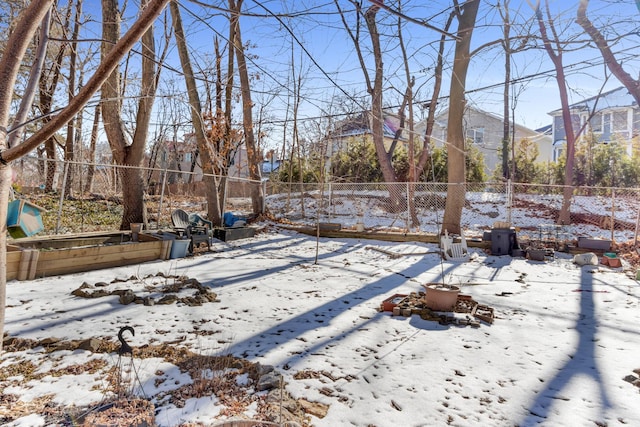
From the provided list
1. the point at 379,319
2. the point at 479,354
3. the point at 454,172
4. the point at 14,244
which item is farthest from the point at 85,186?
the point at 479,354

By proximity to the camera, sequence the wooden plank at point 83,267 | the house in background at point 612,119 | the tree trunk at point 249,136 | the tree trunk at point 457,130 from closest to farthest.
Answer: the wooden plank at point 83,267 → the tree trunk at point 457,130 → the tree trunk at point 249,136 → the house in background at point 612,119

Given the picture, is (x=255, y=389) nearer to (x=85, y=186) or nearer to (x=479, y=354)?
(x=479, y=354)

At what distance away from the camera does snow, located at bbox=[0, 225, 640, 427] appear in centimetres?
225

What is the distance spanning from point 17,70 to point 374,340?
3.22m

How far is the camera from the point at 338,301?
4.65 metres

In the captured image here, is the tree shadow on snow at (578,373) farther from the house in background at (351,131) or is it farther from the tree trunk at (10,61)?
the house in background at (351,131)

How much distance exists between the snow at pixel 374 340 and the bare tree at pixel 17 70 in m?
1.39

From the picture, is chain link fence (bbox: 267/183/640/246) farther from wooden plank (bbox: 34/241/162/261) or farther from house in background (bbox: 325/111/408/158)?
wooden plank (bbox: 34/241/162/261)

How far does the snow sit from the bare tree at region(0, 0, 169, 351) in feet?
4.55

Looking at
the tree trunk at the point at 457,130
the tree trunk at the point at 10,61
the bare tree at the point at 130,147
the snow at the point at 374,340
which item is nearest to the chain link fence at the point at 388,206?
the tree trunk at the point at 457,130

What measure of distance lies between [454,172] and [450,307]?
20.3 feet

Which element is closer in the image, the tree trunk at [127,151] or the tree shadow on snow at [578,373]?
the tree shadow on snow at [578,373]

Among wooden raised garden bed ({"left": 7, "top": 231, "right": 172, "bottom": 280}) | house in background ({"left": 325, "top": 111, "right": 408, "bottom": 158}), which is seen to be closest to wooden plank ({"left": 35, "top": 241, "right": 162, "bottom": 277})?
wooden raised garden bed ({"left": 7, "top": 231, "right": 172, "bottom": 280})

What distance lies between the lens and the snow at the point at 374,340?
7.39ft
